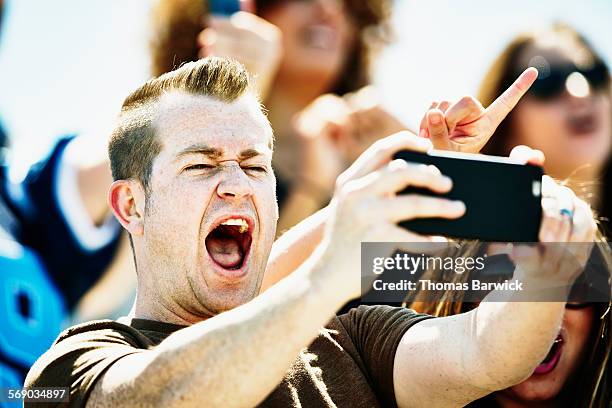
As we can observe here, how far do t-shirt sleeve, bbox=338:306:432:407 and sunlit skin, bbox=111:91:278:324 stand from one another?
0.32m

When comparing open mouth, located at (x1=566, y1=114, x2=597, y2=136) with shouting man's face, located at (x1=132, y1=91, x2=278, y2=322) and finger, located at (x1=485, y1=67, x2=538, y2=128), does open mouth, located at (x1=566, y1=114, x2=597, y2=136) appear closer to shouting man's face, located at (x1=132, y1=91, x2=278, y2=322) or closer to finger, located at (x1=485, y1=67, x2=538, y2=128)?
finger, located at (x1=485, y1=67, x2=538, y2=128)

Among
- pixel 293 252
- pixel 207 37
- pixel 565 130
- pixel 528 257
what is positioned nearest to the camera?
pixel 528 257

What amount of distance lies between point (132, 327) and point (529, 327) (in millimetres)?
896

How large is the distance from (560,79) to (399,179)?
262cm

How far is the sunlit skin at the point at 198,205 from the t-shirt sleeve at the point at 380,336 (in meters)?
0.32

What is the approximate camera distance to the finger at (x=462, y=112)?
2607 millimetres

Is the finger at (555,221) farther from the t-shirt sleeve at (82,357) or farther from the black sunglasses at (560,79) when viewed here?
the black sunglasses at (560,79)

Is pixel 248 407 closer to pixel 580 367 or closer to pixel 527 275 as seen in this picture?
pixel 527 275

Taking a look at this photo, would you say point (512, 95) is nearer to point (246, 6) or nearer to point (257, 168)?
point (257, 168)

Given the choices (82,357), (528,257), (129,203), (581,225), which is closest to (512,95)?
(528,257)

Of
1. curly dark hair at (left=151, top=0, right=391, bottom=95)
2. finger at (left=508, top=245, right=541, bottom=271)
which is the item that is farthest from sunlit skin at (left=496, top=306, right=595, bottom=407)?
curly dark hair at (left=151, top=0, right=391, bottom=95)

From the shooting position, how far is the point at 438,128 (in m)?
2.62

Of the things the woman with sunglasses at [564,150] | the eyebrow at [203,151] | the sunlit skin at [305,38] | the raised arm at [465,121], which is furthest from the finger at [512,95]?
the sunlit skin at [305,38]

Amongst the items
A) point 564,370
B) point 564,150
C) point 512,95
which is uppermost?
point 512,95
